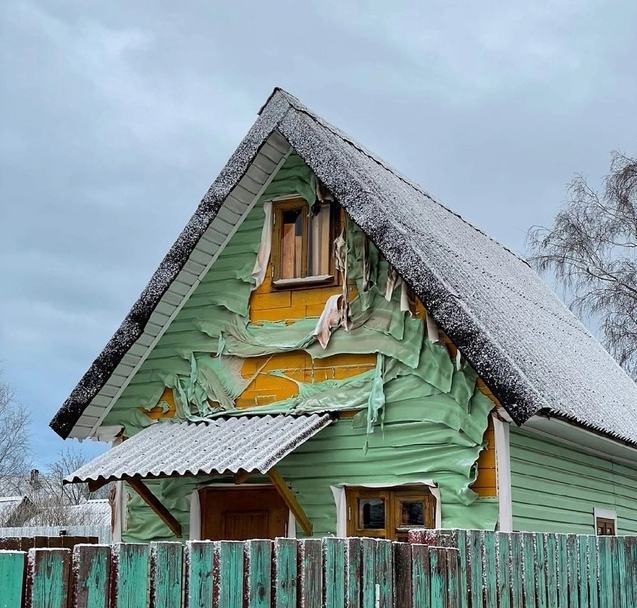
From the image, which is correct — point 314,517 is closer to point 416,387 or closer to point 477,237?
point 416,387

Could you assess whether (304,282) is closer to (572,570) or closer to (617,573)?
(617,573)

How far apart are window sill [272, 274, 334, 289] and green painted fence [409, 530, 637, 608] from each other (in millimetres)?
4121

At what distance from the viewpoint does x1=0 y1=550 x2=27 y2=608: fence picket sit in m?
3.55

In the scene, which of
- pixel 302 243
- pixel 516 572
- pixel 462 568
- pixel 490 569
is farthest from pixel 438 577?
pixel 302 243

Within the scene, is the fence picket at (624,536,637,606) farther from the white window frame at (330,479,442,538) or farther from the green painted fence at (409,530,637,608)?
the white window frame at (330,479,442,538)

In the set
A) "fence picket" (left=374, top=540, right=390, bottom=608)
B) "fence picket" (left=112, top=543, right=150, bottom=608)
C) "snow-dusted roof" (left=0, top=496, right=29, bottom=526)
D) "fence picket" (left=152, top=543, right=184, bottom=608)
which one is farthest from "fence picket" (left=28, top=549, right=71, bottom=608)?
"snow-dusted roof" (left=0, top=496, right=29, bottom=526)

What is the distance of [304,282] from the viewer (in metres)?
11.0

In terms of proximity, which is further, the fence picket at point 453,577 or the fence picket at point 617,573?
the fence picket at point 617,573

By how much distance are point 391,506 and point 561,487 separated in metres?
2.20

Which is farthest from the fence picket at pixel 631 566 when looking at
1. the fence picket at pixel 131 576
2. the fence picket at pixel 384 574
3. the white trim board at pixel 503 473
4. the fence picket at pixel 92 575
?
the fence picket at pixel 92 575

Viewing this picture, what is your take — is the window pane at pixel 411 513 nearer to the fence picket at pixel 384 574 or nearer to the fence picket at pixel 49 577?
the fence picket at pixel 384 574

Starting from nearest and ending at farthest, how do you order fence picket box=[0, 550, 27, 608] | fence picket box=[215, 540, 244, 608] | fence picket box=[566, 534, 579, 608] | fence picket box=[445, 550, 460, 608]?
fence picket box=[0, 550, 27, 608], fence picket box=[215, 540, 244, 608], fence picket box=[445, 550, 460, 608], fence picket box=[566, 534, 579, 608]

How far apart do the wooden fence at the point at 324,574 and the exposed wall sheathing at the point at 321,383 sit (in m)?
2.24

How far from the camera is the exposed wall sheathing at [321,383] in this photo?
977cm
